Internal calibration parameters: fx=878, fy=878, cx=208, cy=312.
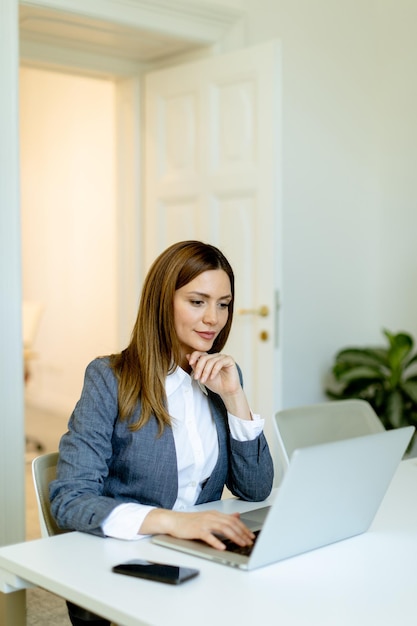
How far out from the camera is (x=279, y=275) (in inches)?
152

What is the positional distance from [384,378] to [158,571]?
3050 mm

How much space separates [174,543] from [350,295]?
330 cm

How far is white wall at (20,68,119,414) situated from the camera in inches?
260

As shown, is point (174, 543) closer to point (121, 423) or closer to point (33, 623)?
point (121, 423)

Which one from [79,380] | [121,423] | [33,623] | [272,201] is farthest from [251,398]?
[79,380]

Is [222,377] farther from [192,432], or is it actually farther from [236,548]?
[236,548]

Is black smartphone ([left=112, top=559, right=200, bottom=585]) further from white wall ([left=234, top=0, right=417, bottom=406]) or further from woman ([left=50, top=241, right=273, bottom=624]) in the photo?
Answer: white wall ([left=234, top=0, right=417, bottom=406])

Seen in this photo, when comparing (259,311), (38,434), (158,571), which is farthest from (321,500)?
(38,434)

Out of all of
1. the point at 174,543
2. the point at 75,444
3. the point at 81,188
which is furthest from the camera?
the point at 81,188

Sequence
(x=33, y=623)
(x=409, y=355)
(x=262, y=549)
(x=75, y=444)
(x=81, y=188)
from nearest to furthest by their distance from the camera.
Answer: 1. (x=262, y=549)
2. (x=75, y=444)
3. (x=33, y=623)
4. (x=409, y=355)
5. (x=81, y=188)

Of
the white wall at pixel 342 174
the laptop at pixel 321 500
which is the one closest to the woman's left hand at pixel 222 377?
the laptop at pixel 321 500

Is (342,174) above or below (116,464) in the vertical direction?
above

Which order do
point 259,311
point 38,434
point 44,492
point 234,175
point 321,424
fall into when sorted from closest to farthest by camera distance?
point 44,492, point 321,424, point 259,311, point 234,175, point 38,434

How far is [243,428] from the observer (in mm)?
2018
